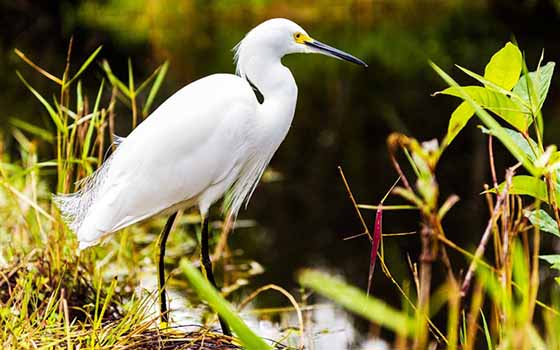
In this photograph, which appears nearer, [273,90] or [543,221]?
[543,221]

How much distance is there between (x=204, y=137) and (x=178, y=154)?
0.36ft

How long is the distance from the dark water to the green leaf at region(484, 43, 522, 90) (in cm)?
304

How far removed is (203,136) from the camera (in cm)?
299

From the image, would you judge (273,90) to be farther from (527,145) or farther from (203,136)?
(527,145)

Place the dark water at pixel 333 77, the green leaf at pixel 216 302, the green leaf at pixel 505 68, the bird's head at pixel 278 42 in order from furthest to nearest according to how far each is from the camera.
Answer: the dark water at pixel 333 77
the bird's head at pixel 278 42
the green leaf at pixel 505 68
the green leaf at pixel 216 302

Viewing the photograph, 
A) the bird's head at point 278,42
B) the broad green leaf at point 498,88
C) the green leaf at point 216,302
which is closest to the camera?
the green leaf at point 216,302

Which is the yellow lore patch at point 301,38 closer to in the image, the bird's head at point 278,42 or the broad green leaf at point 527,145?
the bird's head at point 278,42

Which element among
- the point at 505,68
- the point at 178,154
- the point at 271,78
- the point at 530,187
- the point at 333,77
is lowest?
the point at 333,77

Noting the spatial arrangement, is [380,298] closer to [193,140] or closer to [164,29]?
[193,140]

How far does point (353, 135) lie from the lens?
8516 mm

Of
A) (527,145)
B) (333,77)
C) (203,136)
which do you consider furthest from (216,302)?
(333,77)

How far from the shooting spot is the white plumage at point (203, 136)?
9.70ft

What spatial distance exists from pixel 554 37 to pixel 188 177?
1104cm

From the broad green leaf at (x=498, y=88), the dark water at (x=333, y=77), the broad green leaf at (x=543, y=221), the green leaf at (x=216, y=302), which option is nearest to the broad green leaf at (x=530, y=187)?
the broad green leaf at (x=543, y=221)
